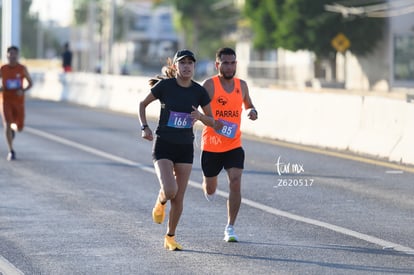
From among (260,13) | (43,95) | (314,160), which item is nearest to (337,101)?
(314,160)

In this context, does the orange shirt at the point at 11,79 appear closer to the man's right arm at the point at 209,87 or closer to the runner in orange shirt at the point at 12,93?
the runner in orange shirt at the point at 12,93

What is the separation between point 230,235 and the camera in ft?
35.6

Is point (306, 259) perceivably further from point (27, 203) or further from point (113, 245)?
point (27, 203)

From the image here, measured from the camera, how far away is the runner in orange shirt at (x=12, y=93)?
19422 millimetres

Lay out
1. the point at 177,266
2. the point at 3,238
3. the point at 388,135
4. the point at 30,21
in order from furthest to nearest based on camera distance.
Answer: the point at 30,21 → the point at 388,135 → the point at 3,238 → the point at 177,266

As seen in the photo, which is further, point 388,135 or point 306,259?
point 388,135

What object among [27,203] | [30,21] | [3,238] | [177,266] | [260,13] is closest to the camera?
[177,266]

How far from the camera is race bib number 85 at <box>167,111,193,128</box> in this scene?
1038cm

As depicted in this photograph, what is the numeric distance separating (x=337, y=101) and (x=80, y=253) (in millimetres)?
11322

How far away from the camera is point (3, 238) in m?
11.0

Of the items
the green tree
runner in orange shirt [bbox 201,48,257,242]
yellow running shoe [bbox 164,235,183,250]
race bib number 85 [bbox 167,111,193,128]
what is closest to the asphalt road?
yellow running shoe [bbox 164,235,183,250]

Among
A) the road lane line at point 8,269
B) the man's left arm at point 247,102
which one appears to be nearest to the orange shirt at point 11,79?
the man's left arm at point 247,102

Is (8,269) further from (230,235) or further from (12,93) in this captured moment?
(12,93)

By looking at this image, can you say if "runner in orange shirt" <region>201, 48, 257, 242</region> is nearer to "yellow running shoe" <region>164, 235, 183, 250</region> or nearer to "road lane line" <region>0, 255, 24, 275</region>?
"yellow running shoe" <region>164, 235, 183, 250</region>
